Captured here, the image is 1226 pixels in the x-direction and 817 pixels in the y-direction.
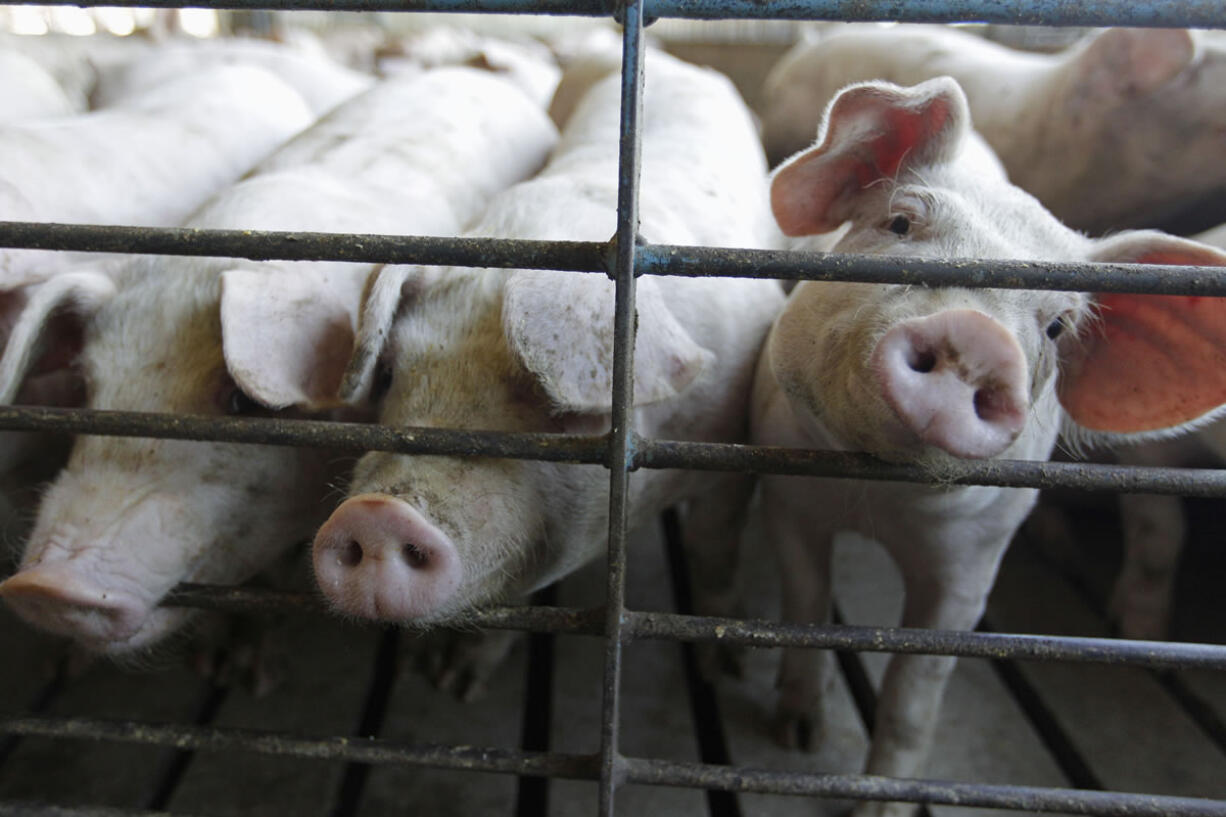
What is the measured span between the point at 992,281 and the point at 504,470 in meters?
0.71

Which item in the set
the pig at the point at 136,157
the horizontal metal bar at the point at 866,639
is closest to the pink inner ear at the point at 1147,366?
the horizontal metal bar at the point at 866,639

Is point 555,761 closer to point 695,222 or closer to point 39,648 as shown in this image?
point 695,222

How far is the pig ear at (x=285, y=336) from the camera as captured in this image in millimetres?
1327

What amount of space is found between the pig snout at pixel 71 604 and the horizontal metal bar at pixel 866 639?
1.79 ft

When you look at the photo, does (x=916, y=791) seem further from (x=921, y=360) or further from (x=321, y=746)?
(x=321, y=746)

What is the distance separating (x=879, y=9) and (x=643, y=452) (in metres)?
0.59

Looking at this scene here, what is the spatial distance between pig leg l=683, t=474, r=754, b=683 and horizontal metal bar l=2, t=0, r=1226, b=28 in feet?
3.79

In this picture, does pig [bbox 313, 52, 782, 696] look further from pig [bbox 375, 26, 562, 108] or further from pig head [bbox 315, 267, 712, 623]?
pig [bbox 375, 26, 562, 108]

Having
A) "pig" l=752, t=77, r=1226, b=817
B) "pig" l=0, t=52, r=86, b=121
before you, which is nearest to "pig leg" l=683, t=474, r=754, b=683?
"pig" l=752, t=77, r=1226, b=817

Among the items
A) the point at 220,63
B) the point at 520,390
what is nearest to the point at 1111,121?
the point at 520,390

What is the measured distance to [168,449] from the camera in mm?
1463

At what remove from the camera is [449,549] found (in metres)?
1.17

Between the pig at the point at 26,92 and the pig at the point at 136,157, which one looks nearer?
the pig at the point at 136,157

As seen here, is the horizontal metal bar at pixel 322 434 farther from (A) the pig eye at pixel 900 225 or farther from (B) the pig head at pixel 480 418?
(A) the pig eye at pixel 900 225
